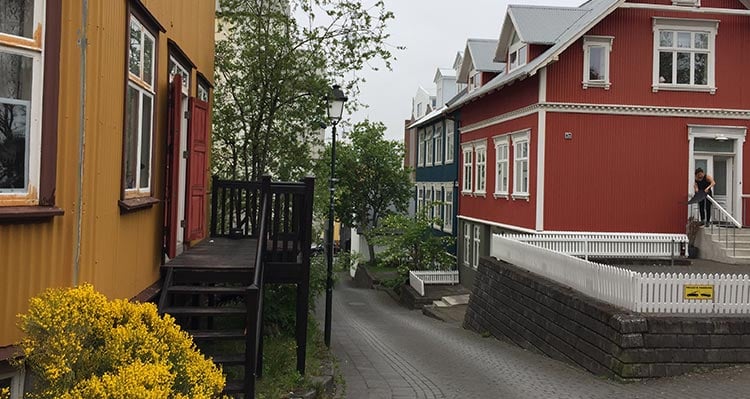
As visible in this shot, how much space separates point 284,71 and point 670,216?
40.8 ft

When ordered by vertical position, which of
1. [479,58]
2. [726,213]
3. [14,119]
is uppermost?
[479,58]

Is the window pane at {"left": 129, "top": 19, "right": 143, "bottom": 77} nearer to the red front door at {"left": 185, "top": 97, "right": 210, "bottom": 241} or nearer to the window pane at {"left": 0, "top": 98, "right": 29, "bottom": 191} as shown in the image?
the window pane at {"left": 0, "top": 98, "right": 29, "bottom": 191}

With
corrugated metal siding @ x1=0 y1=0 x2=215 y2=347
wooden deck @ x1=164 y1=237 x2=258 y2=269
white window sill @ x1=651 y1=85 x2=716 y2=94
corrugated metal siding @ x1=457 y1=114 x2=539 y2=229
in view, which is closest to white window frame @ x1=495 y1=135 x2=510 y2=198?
corrugated metal siding @ x1=457 y1=114 x2=539 y2=229

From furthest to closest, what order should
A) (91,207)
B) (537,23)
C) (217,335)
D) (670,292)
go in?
(537,23) → (670,292) → (217,335) → (91,207)

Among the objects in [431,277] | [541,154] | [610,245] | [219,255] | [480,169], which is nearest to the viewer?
[219,255]

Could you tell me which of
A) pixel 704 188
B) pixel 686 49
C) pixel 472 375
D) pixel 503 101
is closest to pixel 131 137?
pixel 472 375

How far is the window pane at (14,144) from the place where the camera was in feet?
14.4

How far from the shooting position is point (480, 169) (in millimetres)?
28047

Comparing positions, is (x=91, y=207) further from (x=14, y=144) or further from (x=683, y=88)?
(x=683, y=88)

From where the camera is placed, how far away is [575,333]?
39.0 ft

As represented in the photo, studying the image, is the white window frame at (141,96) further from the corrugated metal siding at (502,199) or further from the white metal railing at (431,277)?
the white metal railing at (431,277)

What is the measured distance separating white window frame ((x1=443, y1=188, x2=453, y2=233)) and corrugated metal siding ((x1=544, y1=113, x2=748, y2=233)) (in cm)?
1282

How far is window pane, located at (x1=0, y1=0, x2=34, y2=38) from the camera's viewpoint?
4.37 m

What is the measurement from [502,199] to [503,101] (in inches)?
133
